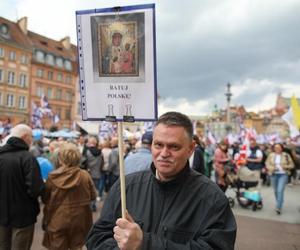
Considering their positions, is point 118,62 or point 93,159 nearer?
point 118,62

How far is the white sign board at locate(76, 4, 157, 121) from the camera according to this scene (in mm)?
2252

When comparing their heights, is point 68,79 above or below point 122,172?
above

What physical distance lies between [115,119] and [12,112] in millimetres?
57744

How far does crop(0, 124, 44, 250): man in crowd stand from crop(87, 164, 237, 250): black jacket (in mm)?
2256

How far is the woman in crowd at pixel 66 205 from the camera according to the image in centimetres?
463

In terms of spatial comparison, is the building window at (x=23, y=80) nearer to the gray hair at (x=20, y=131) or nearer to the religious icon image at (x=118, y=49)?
the gray hair at (x=20, y=131)

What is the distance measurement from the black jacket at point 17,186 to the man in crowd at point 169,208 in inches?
86.8

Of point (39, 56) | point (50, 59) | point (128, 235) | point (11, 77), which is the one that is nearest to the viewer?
point (128, 235)

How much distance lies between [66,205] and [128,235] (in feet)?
9.29

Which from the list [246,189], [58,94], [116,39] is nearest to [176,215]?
[116,39]

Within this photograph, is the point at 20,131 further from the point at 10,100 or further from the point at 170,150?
the point at 10,100

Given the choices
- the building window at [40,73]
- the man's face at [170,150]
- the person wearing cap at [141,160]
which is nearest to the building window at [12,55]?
the building window at [40,73]

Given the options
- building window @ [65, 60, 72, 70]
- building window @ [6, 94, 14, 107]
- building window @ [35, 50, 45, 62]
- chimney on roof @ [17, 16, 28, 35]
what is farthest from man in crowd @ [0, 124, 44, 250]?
building window @ [65, 60, 72, 70]

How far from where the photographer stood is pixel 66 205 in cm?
466
